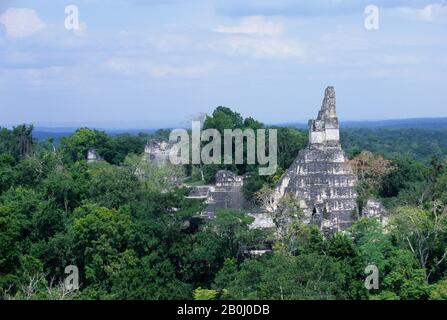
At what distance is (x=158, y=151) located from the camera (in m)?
53.0

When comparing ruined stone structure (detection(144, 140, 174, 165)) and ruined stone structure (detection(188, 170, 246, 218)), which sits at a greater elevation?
ruined stone structure (detection(144, 140, 174, 165))

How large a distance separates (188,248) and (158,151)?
22.5m

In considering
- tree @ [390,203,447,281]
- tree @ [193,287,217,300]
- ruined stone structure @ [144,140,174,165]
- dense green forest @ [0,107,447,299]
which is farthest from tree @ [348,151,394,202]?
ruined stone structure @ [144,140,174,165]

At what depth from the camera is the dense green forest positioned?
26.4 metres

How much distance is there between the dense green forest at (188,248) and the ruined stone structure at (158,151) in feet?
47.6

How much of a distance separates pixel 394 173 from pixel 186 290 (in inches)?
719

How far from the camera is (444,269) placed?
1199 inches

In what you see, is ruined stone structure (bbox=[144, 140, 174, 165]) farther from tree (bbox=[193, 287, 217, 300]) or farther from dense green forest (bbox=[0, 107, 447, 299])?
tree (bbox=[193, 287, 217, 300])

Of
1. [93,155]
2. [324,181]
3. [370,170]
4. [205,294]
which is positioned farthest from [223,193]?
[93,155]

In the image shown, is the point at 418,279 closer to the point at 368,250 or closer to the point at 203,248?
the point at 368,250

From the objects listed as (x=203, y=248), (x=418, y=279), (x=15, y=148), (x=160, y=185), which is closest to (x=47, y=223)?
(x=203, y=248)

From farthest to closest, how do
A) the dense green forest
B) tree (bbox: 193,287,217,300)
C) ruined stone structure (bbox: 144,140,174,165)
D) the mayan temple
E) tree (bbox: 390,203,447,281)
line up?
ruined stone structure (bbox: 144,140,174,165), the mayan temple, tree (bbox: 390,203,447,281), tree (bbox: 193,287,217,300), the dense green forest

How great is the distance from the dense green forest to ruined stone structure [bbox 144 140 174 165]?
14521 millimetres

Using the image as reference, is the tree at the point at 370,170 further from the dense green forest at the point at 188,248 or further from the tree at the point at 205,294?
the tree at the point at 205,294
